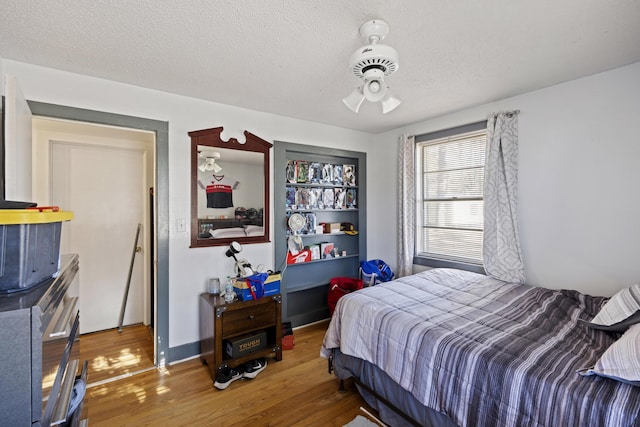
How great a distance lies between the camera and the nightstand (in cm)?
245

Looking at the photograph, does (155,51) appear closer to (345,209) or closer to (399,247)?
(345,209)

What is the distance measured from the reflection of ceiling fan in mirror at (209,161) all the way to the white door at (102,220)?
1.33 meters

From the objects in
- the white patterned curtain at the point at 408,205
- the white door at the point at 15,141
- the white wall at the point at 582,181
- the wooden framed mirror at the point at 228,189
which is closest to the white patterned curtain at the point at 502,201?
the white wall at the point at 582,181

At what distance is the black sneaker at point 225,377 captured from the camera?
7.67ft

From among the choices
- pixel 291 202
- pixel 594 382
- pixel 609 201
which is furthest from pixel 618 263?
pixel 291 202

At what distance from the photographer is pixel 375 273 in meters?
3.62

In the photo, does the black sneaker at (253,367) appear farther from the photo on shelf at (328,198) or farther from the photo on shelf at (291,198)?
the photo on shelf at (328,198)

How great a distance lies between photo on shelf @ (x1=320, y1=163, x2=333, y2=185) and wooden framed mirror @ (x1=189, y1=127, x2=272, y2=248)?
831mm

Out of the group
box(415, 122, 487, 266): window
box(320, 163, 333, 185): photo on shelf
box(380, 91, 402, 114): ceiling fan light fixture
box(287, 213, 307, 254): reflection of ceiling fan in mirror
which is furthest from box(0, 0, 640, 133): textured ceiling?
box(287, 213, 307, 254): reflection of ceiling fan in mirror

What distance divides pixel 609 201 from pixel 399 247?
6.58 feet

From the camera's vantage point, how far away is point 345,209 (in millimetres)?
3951

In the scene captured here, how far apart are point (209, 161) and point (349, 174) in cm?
191

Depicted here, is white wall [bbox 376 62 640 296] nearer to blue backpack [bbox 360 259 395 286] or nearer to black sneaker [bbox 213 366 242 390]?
blue backpack [bbox 360 259 395 286]

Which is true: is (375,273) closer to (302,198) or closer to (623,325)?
(302,198)
